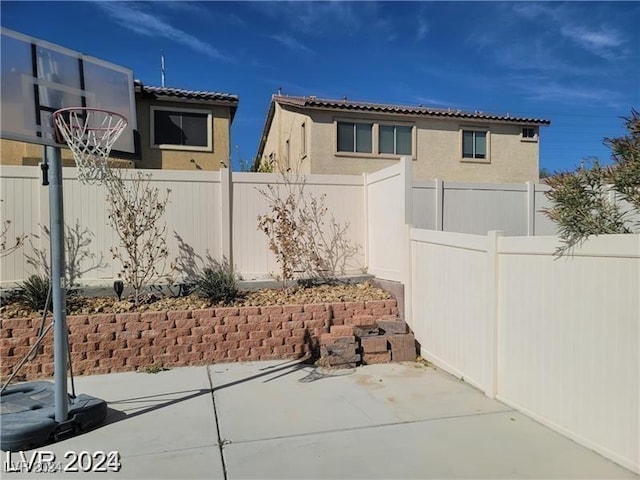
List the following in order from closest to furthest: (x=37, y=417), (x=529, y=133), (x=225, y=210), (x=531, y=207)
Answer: (x=37, y=417)
(x=225, y=210)
(x=531, y=207)
(x=529, y=133)

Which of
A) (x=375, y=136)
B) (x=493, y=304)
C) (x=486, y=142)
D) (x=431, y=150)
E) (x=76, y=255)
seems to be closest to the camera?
(x=493, y=304)

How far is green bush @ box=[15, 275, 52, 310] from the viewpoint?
6.54 m

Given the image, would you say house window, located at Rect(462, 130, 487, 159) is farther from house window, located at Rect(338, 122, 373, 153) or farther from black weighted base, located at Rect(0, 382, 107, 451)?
Answer: black weighted base, located at Rect(0, 382, 107, 451)

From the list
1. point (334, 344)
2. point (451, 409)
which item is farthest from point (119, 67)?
point (451, 409)

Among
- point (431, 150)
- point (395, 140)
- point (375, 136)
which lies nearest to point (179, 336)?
point (375, 136)

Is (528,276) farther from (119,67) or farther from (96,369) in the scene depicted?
(96,369)

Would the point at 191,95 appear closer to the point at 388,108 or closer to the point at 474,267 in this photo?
the point at 388,108

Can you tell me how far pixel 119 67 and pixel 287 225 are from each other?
158 inches

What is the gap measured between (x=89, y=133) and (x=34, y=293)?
325 cm

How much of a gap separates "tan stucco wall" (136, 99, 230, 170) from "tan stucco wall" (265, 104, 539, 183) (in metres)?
2.94

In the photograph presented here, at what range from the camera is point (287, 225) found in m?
8.35

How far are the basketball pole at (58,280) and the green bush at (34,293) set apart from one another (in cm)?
265

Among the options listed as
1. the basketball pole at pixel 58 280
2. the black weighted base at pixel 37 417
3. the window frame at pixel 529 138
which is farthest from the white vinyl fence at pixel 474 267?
the window frame at pixel 529 138

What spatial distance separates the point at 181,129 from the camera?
45.4 feet
